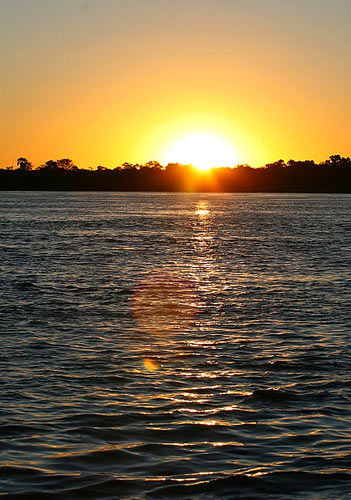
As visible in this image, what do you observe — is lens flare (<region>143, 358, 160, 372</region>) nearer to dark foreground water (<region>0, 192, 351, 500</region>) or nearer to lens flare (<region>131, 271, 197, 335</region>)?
dark foreground water (<region>0, 192, 351, 500</region>)

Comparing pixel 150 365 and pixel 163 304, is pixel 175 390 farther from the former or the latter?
pixel 163 304

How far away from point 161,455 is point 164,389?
353 centimetres

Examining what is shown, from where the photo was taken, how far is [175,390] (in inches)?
604

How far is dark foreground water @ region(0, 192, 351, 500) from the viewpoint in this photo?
11016mm

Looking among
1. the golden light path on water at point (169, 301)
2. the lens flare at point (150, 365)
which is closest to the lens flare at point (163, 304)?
the golden light path on water at point (169, 301)

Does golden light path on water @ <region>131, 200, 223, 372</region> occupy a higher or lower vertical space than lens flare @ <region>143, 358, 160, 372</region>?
lower

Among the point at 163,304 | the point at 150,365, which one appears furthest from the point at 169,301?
the point at 150,365

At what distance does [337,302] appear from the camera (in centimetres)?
2717

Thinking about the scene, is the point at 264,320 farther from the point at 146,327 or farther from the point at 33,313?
the point at 33,313

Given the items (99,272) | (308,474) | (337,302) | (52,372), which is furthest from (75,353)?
(99,272)

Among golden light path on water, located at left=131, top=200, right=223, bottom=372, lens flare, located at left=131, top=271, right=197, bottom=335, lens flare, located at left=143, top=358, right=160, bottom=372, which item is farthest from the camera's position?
lens flare, located at left=131, top=271, right=197, bottom=335

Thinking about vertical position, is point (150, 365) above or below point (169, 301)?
above

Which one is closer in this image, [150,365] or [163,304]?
[150,365]

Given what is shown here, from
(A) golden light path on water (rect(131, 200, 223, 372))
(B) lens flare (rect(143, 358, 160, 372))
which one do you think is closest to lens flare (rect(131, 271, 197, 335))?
(A) golden light path on water (rect(131, 200, 223, 372))
